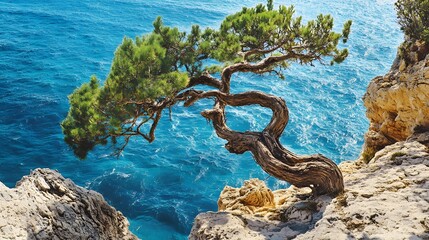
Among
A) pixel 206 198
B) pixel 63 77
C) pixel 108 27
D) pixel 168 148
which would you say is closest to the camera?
pixel 206 198

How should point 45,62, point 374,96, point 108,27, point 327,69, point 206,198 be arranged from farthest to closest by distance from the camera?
point 108,27 < point 327,69 < point 45,62 < point 206,198 < point 374,96

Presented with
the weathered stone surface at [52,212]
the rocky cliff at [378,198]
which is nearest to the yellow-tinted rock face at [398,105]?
the rocky cliff at [378,198]

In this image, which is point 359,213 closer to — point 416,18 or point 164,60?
point 164,60

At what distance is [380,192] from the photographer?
8.53 m

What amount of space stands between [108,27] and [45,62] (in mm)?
9060

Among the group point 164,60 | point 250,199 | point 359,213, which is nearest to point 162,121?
point 250,199

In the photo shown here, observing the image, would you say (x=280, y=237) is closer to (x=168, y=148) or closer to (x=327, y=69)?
(x=168, y=148)

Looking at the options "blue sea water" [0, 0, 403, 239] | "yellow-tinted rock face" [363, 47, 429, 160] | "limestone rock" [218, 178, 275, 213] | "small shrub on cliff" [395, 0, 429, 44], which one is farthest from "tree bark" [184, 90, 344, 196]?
"blue sea water" [0, 0, 403, 239]

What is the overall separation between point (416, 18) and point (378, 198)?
217 inches

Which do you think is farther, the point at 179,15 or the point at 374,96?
the point at 179,15

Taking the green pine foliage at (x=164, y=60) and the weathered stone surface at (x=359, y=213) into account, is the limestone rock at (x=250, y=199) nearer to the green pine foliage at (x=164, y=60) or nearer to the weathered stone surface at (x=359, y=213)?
the weathered stone surface at (x=359, y=213)

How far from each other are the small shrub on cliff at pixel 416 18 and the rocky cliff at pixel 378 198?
1.47 ft

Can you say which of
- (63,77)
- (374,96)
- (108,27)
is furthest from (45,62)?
(374,96)

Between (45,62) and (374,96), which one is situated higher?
(374,96)
